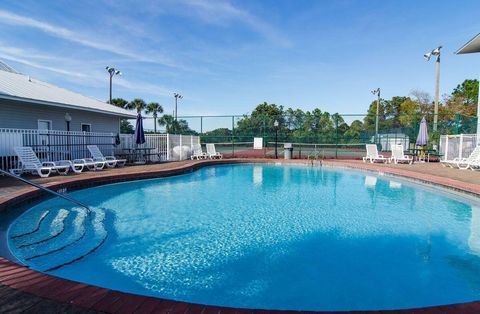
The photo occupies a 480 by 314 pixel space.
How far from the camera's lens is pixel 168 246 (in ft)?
14.2

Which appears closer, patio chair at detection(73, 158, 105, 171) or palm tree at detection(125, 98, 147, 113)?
patio chair at detection(73, 158, 105, 171)

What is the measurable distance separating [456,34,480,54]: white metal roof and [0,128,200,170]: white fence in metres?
15.5

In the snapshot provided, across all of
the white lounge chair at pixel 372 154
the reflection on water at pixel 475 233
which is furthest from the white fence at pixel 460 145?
the reflection on water at pixel 475 233

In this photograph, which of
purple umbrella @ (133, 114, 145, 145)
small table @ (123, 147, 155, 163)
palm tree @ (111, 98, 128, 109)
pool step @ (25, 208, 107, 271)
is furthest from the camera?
palm tree @ (111, 98, 128, 109)

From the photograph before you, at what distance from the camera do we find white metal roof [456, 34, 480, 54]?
46.5 ft

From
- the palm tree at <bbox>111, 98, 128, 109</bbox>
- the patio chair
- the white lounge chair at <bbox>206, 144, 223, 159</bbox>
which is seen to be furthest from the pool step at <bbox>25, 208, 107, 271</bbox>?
the palm tree at <bbox>111, 98, 128, 109</bbox>

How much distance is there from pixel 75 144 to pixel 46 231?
8668 millimetres

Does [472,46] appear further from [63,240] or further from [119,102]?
[119,102]

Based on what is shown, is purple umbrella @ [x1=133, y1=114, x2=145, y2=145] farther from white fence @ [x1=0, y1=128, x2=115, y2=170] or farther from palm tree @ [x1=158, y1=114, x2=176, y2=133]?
palm tree @ [x1=158, y1=114, x2=176, y2=133]

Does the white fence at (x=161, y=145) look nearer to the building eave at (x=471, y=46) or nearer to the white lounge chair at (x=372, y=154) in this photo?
the white lounge chair at (x=372, y=154)

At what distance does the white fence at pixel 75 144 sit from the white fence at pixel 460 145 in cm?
1344

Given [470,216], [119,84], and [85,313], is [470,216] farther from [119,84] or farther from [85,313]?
[119,84]

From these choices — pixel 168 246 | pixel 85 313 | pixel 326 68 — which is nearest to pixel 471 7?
pixel 326 68

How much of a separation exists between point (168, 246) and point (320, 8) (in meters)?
13.1
